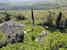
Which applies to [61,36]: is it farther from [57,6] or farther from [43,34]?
[57,6]

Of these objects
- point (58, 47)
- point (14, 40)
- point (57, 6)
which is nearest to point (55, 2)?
point (57, 6)

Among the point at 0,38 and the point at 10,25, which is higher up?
the point at 10,25

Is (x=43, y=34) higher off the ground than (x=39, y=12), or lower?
lower

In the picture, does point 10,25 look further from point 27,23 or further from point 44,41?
point 44,41

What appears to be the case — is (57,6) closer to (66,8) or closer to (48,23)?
(66,8)

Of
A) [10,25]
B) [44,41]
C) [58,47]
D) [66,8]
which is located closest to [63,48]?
[58,47]

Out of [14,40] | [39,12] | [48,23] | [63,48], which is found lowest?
[63,48]

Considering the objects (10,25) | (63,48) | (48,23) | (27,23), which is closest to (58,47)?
(63,48)

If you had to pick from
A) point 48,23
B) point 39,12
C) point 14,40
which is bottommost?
point 14,40
